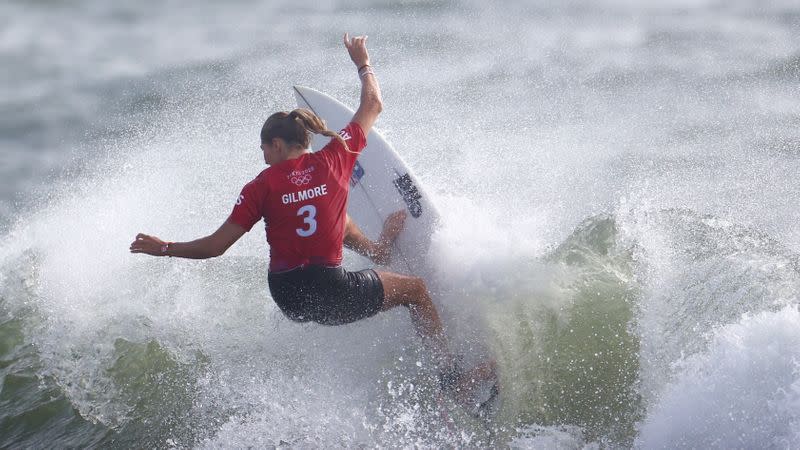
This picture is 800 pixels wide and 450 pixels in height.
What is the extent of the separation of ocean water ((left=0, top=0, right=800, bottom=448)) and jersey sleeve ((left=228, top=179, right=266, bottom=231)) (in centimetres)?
119

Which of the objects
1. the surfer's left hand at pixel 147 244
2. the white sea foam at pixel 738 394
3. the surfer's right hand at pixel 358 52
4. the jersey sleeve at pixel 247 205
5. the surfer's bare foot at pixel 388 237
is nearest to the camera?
the white sea foam at pixel 738 394

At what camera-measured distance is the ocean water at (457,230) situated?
450cm

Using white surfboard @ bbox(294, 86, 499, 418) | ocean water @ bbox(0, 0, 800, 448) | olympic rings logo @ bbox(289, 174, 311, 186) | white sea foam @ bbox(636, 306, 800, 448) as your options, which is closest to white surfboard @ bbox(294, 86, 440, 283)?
white surfboard @ bbox(294, 86, 499, 418)

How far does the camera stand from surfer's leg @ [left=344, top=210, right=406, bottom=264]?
16.8 feet

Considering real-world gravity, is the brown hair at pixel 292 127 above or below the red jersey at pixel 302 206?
above

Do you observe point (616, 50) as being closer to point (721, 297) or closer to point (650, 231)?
point (650, 231)

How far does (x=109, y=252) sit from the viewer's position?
21.6 feet

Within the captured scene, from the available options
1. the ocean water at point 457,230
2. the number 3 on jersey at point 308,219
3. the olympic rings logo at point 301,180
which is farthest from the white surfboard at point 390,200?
the olympic rings logo at point 301,180

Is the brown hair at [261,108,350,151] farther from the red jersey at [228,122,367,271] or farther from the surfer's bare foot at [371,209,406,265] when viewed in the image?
the surfer's bare foot at [371,209,406,265]

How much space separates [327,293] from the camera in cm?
426

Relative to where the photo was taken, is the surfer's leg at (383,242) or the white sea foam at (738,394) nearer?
the white sea foam at (738,394)

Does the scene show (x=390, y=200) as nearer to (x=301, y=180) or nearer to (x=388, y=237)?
(x=388, y=237)

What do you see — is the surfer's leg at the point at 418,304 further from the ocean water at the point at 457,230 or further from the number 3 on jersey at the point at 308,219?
the number 3 on jersey at the point at 308,219

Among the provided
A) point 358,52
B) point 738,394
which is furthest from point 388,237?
point 738,394
